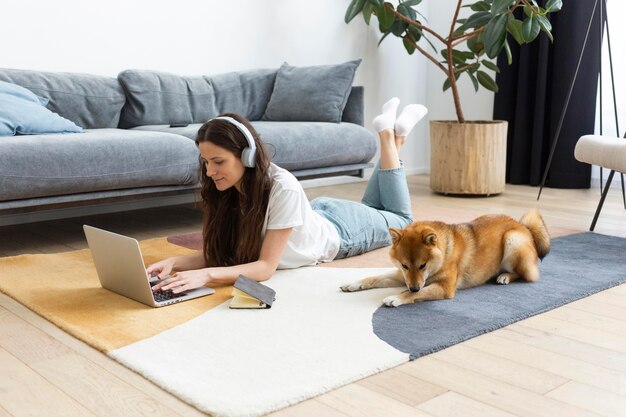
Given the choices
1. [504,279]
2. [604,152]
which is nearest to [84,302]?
[504,279]

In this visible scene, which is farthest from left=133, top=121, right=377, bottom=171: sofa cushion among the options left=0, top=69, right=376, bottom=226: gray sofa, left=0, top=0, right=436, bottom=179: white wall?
left=0, top=0, right=436, bottom=179: white wall

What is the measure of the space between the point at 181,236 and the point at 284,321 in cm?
143

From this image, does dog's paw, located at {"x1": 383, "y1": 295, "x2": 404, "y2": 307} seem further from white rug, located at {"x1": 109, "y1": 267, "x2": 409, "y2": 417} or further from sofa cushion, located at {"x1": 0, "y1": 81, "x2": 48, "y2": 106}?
sofa cushion, located at {"x1": 0, "y1": 81, "x2": 48, "y2": 106}

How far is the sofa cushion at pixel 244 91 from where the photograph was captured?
430 centimetres

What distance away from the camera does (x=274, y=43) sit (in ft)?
15.8

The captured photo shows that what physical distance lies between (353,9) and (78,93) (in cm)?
191

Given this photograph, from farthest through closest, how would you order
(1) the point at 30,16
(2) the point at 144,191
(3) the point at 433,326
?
(1) the point at 30,16 → (2) the point at 144,191 → (3) the point at 433,326

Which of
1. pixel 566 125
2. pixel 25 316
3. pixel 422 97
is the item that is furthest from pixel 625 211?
pixel 25 316

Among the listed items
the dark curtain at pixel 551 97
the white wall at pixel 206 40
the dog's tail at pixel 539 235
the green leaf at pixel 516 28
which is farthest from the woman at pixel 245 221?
the dark curtain at pixel 551 97

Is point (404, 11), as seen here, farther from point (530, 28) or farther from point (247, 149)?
point (247, 149)

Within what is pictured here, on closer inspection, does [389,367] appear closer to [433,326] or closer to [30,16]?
[433,326]

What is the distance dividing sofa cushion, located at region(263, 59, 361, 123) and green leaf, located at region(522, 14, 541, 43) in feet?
3.20

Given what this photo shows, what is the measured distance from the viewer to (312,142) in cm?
389

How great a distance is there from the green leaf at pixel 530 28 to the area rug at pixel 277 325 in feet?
5.74
